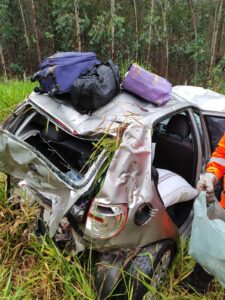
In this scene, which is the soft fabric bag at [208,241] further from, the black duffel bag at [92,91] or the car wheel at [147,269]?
the black duffel bag at [92,91]

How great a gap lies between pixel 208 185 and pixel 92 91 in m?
1.04

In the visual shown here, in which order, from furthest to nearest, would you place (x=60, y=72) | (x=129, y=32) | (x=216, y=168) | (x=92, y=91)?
(x=129, y=32), (x=60, y=72), (x=92, y=91), (x=216, y=168)

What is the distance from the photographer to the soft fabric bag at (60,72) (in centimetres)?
250

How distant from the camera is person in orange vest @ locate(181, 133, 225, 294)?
7.14ft

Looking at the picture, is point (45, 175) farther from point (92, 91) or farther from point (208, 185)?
point (208, 185)

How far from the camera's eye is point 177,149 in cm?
290

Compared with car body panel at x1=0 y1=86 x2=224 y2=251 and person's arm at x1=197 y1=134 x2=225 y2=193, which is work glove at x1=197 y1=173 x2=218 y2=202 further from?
car body panel at x1=0 y1=86 x2=224 y2=251

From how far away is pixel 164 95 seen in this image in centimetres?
265

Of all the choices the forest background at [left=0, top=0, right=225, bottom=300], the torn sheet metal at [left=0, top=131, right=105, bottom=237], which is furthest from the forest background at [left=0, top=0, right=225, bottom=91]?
the torn sheet metal at [left=0, top=131, right=105, bottom=237]

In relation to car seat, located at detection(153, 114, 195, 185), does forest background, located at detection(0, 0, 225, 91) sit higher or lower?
lower

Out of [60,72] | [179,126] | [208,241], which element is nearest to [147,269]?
[208,241]

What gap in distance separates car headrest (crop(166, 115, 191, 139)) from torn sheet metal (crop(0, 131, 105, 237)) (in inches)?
45.8

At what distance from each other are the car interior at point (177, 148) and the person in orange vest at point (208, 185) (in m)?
0.52

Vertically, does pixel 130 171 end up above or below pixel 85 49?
above
